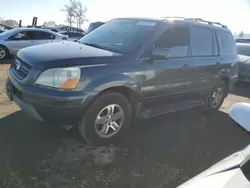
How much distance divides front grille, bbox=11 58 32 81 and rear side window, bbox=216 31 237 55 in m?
3.81

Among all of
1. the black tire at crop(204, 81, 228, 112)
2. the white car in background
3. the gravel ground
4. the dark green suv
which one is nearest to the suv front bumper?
the dark green suv

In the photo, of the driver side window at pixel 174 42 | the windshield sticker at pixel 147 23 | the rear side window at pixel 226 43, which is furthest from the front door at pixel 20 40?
the driver side window at pixel 174 42

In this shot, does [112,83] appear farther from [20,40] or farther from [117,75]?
[20,40]

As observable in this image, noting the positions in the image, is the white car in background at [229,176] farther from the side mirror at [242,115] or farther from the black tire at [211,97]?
the black tire at [211,97]

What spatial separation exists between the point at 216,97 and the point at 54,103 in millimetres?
3854

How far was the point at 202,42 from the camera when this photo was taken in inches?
207

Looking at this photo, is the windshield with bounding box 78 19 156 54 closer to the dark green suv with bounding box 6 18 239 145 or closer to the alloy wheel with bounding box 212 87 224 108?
the dark green suv with bounding box 6 18 239 145

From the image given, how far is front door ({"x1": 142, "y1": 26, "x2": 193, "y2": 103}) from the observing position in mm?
4203

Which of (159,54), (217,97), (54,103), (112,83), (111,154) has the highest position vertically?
(159,54)

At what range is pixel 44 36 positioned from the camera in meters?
12.7

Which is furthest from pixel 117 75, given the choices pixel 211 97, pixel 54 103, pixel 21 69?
pixel 211 97

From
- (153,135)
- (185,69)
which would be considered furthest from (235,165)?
(185,69)

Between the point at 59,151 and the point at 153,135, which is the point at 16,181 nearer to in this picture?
the point at 59,151

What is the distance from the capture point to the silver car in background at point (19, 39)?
1175cm
